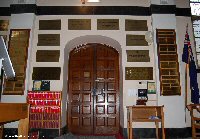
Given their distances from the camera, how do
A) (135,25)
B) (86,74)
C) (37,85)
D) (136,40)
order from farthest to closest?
1. (86,74)
2. (135,25)
3. (136,40)
4. (37,85)

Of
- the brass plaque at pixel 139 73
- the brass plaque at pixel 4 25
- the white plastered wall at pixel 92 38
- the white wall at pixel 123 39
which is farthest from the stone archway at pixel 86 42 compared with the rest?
the brass plaque at pixel 4 25

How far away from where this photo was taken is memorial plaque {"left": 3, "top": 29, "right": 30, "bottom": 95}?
5820 millimetres

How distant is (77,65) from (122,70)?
5.43ft

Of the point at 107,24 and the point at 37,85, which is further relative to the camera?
the point at 107,24

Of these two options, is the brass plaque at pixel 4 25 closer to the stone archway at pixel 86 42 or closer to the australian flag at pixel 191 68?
the stone archway at pixel 86 42

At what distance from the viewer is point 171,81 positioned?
19.3 feet

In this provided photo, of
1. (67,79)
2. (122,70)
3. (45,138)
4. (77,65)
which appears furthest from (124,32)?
(45,138)

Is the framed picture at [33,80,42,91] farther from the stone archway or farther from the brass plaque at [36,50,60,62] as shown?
the stone archway

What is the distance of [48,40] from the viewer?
6.31 metres

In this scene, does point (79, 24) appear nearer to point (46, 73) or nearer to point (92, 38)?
point (92, 38)

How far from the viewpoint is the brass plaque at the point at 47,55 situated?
6176 millimetres

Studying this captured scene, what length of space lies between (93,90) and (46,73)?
1.66 metres

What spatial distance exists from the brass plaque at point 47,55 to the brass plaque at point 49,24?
0.78m

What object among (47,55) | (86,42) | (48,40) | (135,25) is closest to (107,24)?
(135,25)
